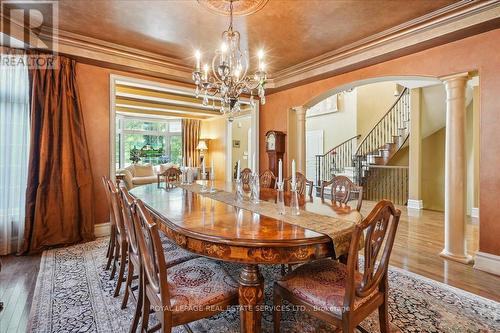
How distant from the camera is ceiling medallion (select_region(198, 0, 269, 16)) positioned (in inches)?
93.4

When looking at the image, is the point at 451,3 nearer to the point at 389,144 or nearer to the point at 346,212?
the point at 346,212

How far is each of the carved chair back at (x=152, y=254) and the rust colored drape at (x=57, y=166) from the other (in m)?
2.56

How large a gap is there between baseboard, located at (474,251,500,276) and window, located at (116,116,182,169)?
8807 millimetres

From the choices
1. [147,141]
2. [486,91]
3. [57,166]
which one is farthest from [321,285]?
[147,141]

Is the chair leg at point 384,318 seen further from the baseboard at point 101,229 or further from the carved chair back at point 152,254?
the baseboard at point 101,229

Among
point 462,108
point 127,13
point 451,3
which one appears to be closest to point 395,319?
point 462,108

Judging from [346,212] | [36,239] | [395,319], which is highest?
[346,212]

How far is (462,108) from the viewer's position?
111 inches

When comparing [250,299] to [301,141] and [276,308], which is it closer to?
[276,308]

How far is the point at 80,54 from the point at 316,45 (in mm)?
3135

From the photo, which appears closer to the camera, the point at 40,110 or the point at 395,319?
the point at 395,319

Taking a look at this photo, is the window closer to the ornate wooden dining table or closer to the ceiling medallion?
the ceiling medallion

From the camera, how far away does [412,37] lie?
2855 millimetres

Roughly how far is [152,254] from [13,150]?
122 inches
